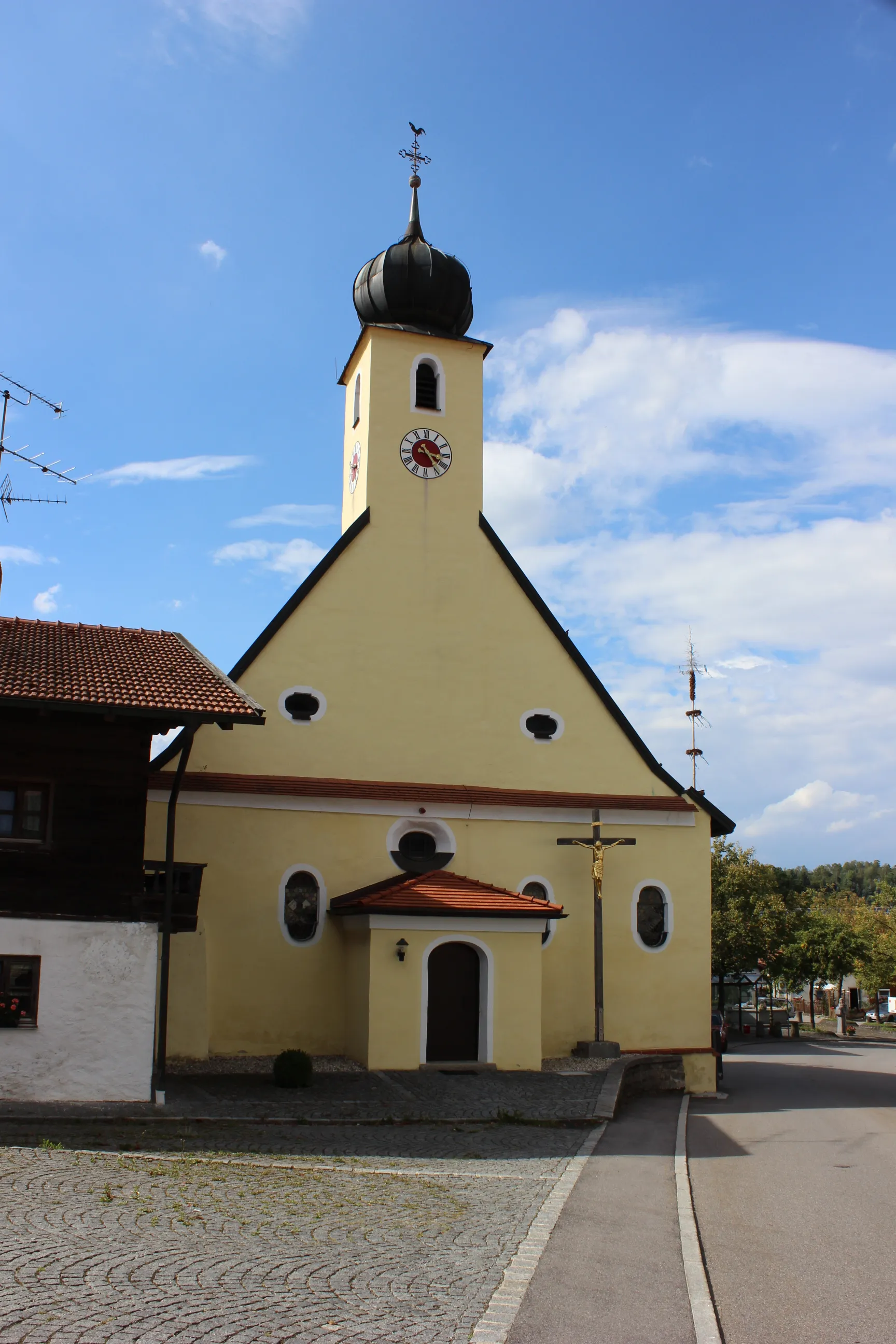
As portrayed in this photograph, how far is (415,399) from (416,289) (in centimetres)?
280

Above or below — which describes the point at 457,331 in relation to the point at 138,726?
above

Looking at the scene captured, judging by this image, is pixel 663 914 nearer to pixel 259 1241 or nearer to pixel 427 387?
pixel 427 387

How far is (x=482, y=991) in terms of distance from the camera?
69.0 ft

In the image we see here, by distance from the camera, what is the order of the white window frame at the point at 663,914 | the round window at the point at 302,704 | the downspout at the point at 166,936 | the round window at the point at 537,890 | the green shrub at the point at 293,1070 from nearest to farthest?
the downspout at the point at 166,936 → the green shrub at the point at 293,1070 → the round window at the point at 302,704 → the round window at the point at 537,890 → the white window frame at the point at 663,914

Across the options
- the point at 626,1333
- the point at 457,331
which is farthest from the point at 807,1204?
the point at 457,331

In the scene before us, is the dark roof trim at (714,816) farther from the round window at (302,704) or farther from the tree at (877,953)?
the tree at (877,953)

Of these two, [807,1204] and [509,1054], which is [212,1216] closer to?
[807,1204]

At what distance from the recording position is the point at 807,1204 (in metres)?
11.5

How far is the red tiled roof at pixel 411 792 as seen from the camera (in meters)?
22.1

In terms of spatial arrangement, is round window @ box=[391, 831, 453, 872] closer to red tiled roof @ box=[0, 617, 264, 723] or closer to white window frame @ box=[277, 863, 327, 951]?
white window frame @ box=[277, 863, 327, 951]

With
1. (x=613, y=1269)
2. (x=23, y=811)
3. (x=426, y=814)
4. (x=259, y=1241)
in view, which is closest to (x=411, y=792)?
(x=426, y=814)

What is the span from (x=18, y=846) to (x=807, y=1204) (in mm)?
10860

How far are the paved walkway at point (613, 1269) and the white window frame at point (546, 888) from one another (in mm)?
10141

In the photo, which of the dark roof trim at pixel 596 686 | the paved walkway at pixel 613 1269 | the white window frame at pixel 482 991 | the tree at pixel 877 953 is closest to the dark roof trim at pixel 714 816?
the dark roof trim at pixel 596 686
